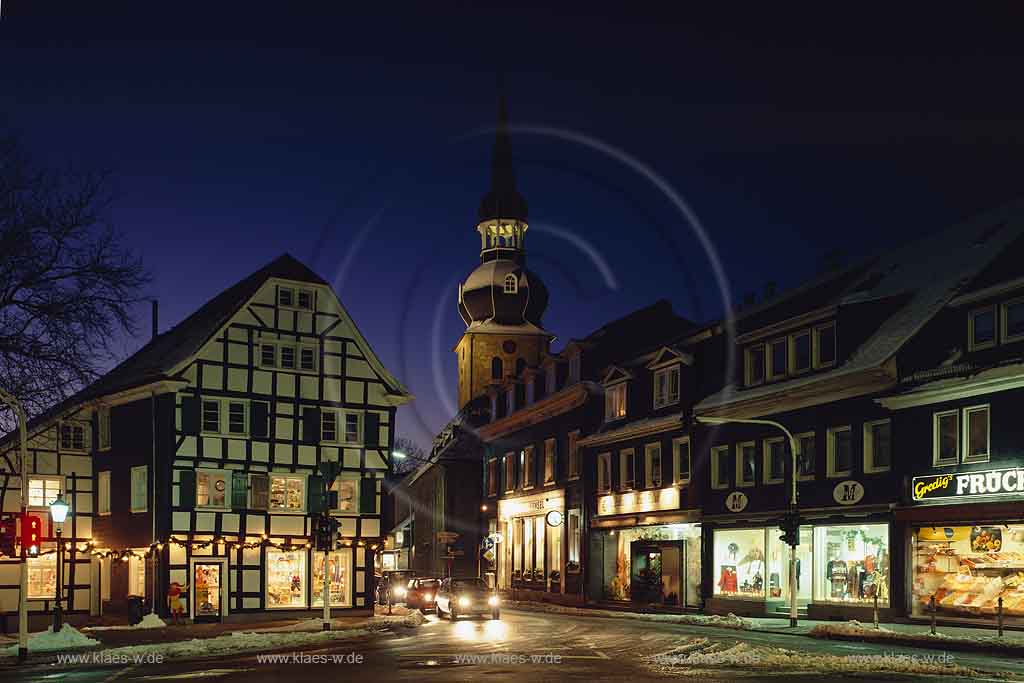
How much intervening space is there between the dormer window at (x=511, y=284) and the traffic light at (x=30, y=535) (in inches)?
3180

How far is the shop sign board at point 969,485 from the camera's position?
3728 cm

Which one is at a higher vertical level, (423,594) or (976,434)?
(976,434)

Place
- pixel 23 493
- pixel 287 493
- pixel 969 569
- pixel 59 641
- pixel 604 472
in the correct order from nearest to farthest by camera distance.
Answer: pixel 23 493, pixel 59 641, pixel 969 569, pixel 287 493, pixel 604 472

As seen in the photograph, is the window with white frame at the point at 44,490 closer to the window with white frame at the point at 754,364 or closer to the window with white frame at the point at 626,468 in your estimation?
the window with white frame at the point at 626,468

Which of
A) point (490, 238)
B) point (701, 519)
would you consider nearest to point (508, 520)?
point (701, 519)

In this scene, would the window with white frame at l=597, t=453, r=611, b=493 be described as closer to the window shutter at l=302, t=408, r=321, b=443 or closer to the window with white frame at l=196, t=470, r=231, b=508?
the window shutter at l=302, t=408, r=321, b=443

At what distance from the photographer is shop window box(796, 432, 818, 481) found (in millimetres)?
47000

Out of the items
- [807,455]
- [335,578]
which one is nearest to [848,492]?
[807,455]

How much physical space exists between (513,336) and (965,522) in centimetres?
7463

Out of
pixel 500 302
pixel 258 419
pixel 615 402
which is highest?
pixel 500 302

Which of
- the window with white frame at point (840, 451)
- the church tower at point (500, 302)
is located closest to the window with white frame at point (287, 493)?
the window with white frame at point (840, 451)

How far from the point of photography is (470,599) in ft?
147

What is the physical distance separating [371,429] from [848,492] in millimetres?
20750

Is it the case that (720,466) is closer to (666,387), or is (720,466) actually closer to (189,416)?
(666,387)
